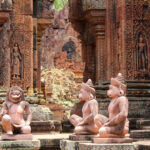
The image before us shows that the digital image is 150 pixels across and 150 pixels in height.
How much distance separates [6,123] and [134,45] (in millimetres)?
5315

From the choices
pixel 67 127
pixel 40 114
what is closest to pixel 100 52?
pixel 67 127

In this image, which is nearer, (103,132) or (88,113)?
(103,132)

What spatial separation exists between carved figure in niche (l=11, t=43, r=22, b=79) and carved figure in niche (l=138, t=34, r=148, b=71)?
3565mm

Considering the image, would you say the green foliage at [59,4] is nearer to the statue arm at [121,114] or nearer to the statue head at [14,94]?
the statue head at [14,94]

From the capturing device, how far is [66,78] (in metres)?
34.1

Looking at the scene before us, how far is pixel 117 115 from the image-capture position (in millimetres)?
7941

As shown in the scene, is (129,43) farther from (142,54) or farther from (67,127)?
(67,127)

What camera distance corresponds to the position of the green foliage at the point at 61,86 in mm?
30969

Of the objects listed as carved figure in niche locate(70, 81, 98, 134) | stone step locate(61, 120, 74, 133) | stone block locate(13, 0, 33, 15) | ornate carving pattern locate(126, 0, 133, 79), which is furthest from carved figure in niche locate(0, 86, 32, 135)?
stone block locate(13, 0, 33, 15)

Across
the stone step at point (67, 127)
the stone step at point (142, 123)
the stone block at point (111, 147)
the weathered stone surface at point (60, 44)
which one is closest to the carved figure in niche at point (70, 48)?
the weathered stone surface at point (60, 44)

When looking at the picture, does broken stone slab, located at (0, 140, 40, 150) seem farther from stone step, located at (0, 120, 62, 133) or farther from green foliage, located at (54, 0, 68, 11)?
green foliage, located at (54, 0, 68, 11)

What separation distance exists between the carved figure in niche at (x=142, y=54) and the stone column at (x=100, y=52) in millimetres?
2306

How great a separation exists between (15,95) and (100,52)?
636 centimetres

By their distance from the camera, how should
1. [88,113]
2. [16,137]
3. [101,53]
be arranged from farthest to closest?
[101,53] → [88,113] → [16,137]
